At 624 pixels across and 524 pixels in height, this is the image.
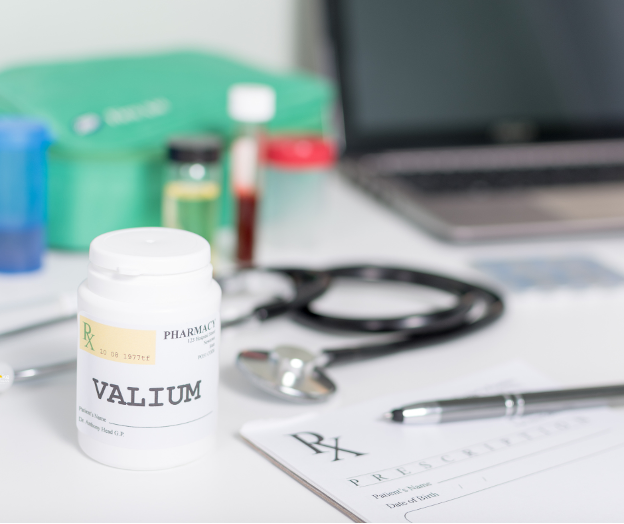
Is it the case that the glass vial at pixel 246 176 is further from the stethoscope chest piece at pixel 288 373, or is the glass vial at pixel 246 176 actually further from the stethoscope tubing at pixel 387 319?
the stethoscope chest piece at pixel 288 373

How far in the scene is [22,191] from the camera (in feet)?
2.18

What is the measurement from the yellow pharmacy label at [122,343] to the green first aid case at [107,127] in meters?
0.33

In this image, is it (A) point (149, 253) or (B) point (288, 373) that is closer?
(A) point (149, 253)

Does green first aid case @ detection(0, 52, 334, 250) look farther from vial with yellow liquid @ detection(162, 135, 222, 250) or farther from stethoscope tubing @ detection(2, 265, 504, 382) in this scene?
stethoscope tubing @ detection(2, 265, 504, 382)

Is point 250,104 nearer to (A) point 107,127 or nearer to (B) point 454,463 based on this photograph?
(A) point 107,127

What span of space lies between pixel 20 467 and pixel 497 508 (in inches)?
9.9

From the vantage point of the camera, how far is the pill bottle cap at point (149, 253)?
1.19 feet

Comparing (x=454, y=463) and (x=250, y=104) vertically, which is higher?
(x=250, y=104)

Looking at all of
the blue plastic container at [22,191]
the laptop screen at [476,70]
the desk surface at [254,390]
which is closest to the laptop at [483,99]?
the laptop screen at [476,70]

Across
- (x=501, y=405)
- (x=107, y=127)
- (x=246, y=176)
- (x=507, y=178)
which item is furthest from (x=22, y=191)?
(x=507, y=178)

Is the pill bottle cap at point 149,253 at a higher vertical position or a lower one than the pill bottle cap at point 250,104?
lower

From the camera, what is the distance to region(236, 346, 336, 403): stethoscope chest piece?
47 centimetres

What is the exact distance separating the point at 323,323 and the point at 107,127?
29 cm

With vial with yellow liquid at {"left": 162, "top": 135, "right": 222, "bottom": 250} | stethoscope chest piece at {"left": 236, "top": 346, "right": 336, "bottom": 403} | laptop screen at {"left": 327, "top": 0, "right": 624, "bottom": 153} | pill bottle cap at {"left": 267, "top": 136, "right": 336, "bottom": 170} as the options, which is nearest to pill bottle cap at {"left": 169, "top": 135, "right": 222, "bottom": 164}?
vial with yellow liquid at {"left": 162, "top": 135, "right": 222, "bottom": 250}
